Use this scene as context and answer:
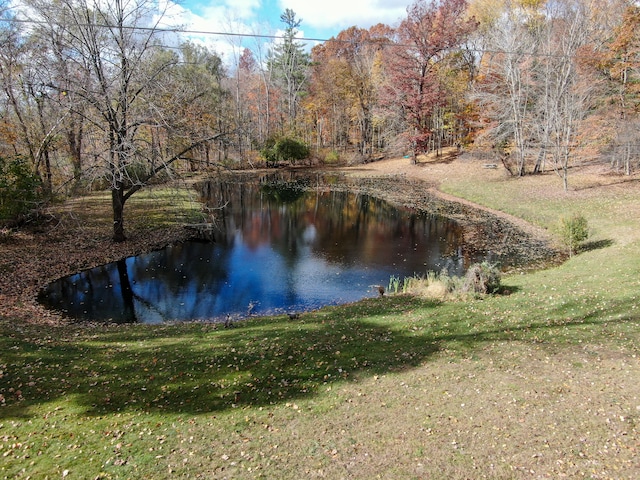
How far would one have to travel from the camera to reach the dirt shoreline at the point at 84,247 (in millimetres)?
13918

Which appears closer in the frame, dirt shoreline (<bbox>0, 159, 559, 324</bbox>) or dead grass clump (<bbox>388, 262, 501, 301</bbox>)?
dead grass clump (<bbox>388, 262, 501, 301</bbox>)

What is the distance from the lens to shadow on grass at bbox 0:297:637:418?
23.0ft

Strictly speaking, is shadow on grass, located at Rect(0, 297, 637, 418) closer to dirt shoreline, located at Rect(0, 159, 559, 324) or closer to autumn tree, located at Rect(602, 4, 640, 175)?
dirt shoreline, located at Rect(0, 159, 559, 324)

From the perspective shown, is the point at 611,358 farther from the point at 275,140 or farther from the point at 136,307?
the point at 275,140

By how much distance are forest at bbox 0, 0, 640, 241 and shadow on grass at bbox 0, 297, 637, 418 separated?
7681mm

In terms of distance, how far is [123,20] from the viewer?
16.5 meters

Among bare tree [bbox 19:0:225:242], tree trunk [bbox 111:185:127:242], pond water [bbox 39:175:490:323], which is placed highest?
bare tree [bbox 19:0:225:242]

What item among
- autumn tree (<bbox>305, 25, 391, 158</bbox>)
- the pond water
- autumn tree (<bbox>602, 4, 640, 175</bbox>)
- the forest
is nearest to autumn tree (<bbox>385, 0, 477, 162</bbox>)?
the forest

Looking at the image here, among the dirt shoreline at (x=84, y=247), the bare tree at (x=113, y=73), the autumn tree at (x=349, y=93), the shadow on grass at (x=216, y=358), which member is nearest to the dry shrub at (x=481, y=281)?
the shadow on grass at (x=216, y=358)

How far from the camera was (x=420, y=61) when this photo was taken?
44000 millimetres

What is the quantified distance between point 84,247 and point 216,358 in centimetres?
1367

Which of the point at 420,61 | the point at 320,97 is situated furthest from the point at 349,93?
the point at 420,61

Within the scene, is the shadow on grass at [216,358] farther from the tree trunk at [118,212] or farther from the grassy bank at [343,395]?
the tree trunk at [118,212]

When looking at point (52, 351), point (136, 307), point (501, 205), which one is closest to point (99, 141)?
point (136, 307)
